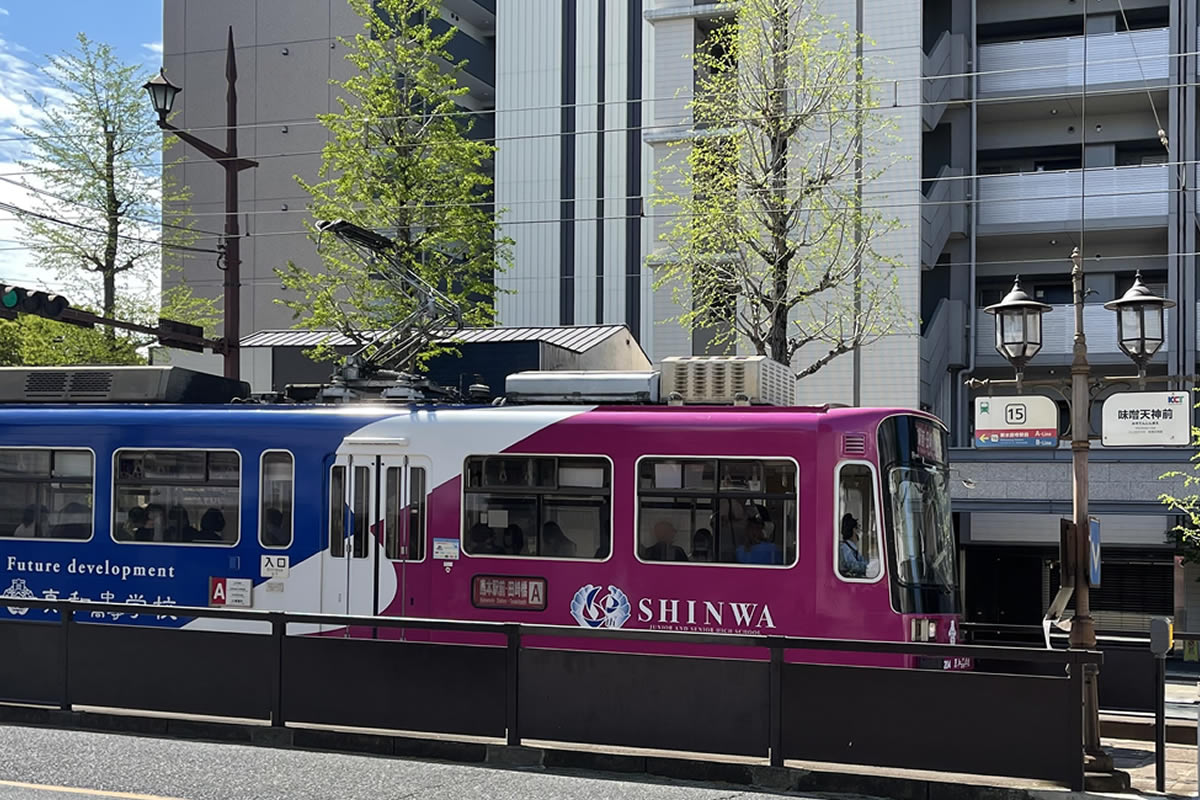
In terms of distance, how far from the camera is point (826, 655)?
10938 millimetres

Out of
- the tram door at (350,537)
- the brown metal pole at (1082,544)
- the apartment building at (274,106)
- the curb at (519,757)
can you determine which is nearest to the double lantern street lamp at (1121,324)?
the brown metal pole at (1082,544)

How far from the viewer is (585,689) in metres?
9.91

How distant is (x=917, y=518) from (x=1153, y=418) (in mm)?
3952

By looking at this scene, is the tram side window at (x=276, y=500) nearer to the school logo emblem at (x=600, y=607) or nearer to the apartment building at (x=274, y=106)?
the school logo emblem at (x=600, y=607)

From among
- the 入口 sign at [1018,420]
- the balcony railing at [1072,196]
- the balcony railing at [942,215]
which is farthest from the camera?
the balcony railing at [942,215]

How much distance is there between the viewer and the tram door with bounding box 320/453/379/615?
13.7 metres

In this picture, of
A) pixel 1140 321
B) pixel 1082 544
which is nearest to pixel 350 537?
pixel 1082 544

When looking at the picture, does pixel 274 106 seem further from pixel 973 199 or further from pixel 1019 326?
pixel 1019 326

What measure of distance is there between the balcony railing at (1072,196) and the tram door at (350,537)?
20125 millimetres

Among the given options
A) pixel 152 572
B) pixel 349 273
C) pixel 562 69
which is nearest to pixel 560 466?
pixel 152 572

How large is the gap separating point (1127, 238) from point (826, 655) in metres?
22.6

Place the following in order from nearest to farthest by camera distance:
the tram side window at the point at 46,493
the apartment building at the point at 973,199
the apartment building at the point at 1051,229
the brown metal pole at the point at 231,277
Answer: the tram side window at the point at 46,493 → the brown metal pole at the point at 231,277 → the apartment building at the point at 1051,229 → the apartment building at the point at 973,199

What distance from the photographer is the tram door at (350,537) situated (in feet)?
45.0

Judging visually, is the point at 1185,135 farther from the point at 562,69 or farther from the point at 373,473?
the point at 373,473
